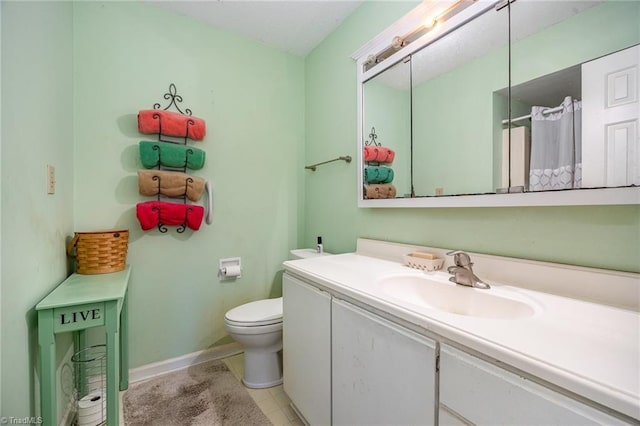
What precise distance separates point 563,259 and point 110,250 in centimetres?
202

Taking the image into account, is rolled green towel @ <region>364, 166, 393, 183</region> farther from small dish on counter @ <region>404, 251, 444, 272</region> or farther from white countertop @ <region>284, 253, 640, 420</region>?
white countertop @ <region>284, 253, 640, 420</region>

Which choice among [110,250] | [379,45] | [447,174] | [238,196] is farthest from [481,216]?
[110,250]

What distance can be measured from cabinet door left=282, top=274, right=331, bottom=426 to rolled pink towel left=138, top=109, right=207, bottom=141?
1.14 metres

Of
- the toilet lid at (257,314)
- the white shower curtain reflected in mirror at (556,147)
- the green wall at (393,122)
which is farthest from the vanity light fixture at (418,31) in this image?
the toilet lid at (257,314)

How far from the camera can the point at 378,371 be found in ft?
2.75

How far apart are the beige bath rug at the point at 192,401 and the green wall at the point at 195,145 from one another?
7.7 inches

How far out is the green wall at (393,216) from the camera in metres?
0.84

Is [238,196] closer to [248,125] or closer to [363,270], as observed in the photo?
[248,125]

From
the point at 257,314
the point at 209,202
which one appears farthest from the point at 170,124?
the point at 257,314

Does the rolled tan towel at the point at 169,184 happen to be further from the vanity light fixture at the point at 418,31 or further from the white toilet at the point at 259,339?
the vanity light fixture at the point at 418,31

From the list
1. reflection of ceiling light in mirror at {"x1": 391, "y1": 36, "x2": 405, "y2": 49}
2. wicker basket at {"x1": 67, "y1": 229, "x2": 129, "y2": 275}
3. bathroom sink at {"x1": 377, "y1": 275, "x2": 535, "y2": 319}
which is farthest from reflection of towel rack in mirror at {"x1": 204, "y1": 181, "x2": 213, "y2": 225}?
reflection of ceiling light in mirror at {"x1": 391, "y1": 36, "x2": 405, "y2": 49}

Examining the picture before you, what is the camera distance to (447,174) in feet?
4.11

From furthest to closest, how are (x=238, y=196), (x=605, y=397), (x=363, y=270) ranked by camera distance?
(x=238, y=196), (x=363, y=270), (x=605, y=397)

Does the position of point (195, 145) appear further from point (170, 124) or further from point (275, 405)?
point (275, 405)
